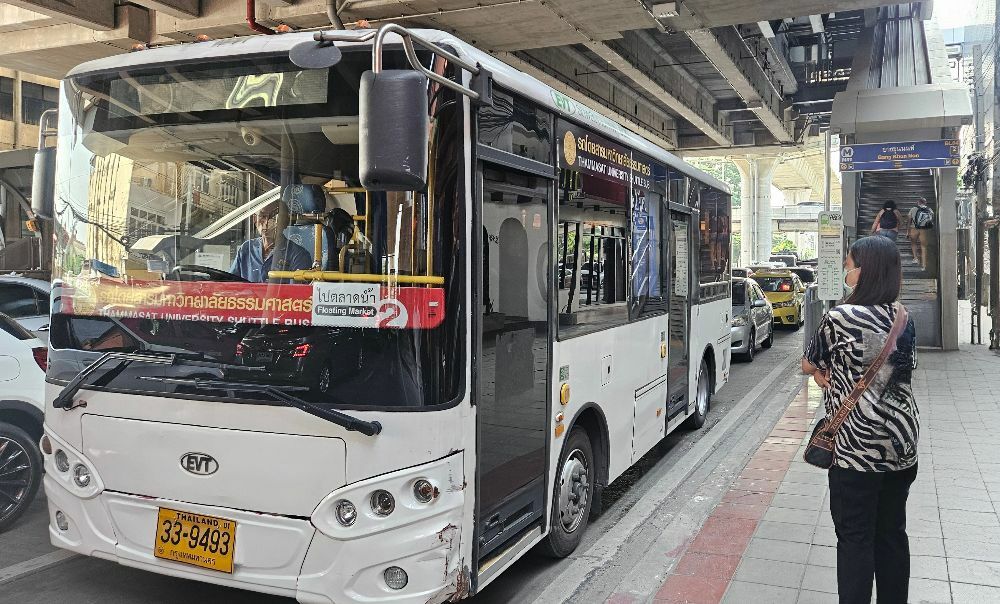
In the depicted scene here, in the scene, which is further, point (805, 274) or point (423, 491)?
point (805, 274)

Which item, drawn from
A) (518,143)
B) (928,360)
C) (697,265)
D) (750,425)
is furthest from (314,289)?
(928,360)

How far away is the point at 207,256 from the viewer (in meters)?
3.83

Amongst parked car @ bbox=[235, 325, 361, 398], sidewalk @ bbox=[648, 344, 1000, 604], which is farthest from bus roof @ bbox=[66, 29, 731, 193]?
sidewalk @ bbox=[648, 344, 1000, 604]

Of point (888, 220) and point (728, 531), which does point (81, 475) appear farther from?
point (888, 220)

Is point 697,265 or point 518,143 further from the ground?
point 518,143

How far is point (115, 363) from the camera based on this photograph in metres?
3.94

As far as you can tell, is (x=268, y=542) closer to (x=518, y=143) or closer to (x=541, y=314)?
(x=541, y=314)

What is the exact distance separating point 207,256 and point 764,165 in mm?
63957

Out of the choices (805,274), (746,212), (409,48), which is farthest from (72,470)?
(746,212)

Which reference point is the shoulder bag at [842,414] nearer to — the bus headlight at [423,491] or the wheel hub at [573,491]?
the wheel hub at [573,491]

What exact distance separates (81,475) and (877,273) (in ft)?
13.0

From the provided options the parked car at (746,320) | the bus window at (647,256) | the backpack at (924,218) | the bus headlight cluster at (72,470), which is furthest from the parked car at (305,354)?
the backpack at (924,218)

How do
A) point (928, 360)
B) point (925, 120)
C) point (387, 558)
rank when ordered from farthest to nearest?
1. point (925, 120)
2. point (928, 360)
3. point (387, 558)

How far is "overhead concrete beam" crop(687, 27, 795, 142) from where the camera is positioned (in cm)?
1700
